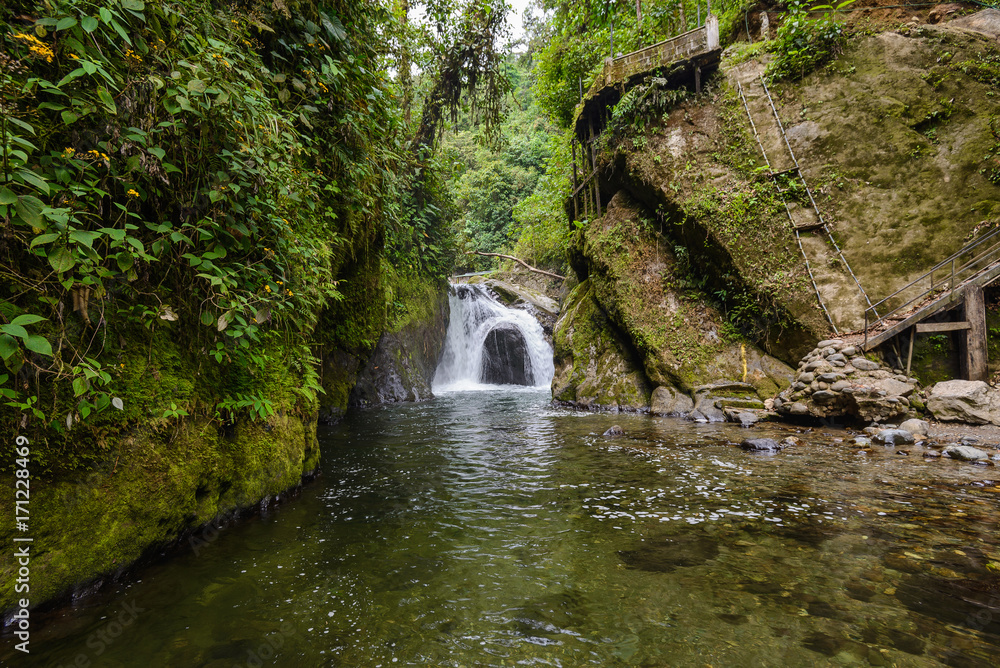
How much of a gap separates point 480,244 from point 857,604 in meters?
29.3

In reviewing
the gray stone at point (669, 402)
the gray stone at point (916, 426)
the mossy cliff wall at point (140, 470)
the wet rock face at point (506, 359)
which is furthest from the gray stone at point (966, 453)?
the wet rock face at point (506, 359)

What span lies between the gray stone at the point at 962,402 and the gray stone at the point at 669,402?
379 cm

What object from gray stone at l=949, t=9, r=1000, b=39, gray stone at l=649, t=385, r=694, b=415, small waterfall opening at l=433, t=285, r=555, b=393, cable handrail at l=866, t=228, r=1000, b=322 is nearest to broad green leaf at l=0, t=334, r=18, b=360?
gray stone at l=649, t=385, r=694, b=415

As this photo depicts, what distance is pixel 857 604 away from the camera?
250 cm

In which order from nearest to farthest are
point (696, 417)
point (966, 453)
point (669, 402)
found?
point (966, 453) → point (696, 417) → point (669, 402)

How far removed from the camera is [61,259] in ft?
6.98

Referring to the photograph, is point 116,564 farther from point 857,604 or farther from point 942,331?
point 942,331

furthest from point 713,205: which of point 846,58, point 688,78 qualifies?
point 846,58

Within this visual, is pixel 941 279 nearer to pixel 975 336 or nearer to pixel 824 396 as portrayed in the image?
pixel 975 336

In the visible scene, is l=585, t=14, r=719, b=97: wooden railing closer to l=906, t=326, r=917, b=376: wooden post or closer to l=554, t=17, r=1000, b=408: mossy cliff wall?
l=554, t=17, r=1000, b=408: mossy cliff wall

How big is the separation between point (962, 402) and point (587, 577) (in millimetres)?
7399

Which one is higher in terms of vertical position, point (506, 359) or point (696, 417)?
point (506, 359)

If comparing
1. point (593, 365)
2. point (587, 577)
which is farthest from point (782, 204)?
point (587, 577)

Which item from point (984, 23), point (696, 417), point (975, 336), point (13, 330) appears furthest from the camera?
point (984, 23)
